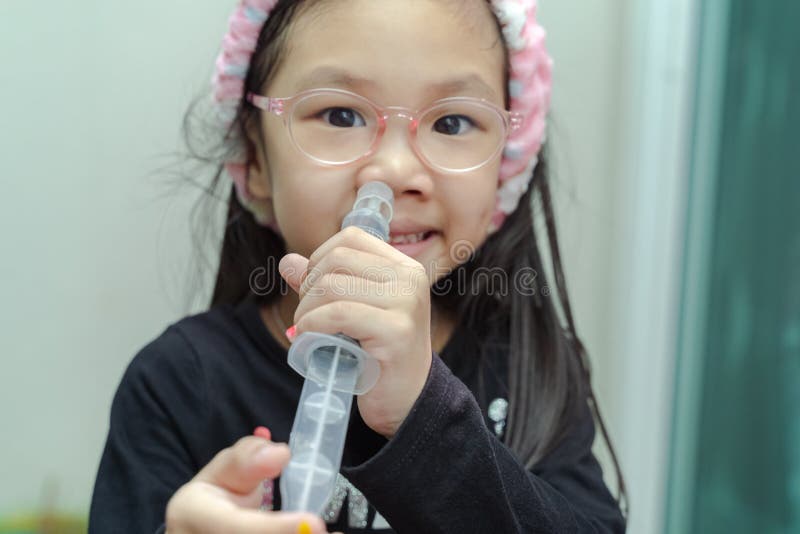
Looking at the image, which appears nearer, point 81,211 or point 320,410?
point 320,410

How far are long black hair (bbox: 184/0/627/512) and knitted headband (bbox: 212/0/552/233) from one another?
2 centimetres

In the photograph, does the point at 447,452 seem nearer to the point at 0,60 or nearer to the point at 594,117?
the point at 594,117

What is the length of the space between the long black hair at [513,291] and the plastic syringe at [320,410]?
1.06 ft

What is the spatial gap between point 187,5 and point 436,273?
0.47 meters

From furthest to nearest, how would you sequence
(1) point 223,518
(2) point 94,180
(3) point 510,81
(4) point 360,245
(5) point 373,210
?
(2) point 94,180 → (3) point 510,81 → (5) point 373,210 → (4) point 360,245 → (1) point 223,518

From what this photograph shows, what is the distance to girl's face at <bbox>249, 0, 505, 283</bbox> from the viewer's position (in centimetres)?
76

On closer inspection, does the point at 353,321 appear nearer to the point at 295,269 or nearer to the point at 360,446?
the point at 295,269

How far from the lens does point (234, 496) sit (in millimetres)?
528

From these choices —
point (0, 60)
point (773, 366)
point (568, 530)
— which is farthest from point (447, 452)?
point (0, 60)

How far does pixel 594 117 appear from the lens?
43.1 inches

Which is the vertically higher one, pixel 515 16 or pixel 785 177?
pixel 515 16

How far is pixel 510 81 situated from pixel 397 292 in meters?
0.35

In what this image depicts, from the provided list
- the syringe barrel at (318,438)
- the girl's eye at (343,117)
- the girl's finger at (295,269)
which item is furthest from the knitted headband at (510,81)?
the syringe barrel at (318,438)

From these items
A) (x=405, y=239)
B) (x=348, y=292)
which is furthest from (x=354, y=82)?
(x=348, y=292)
